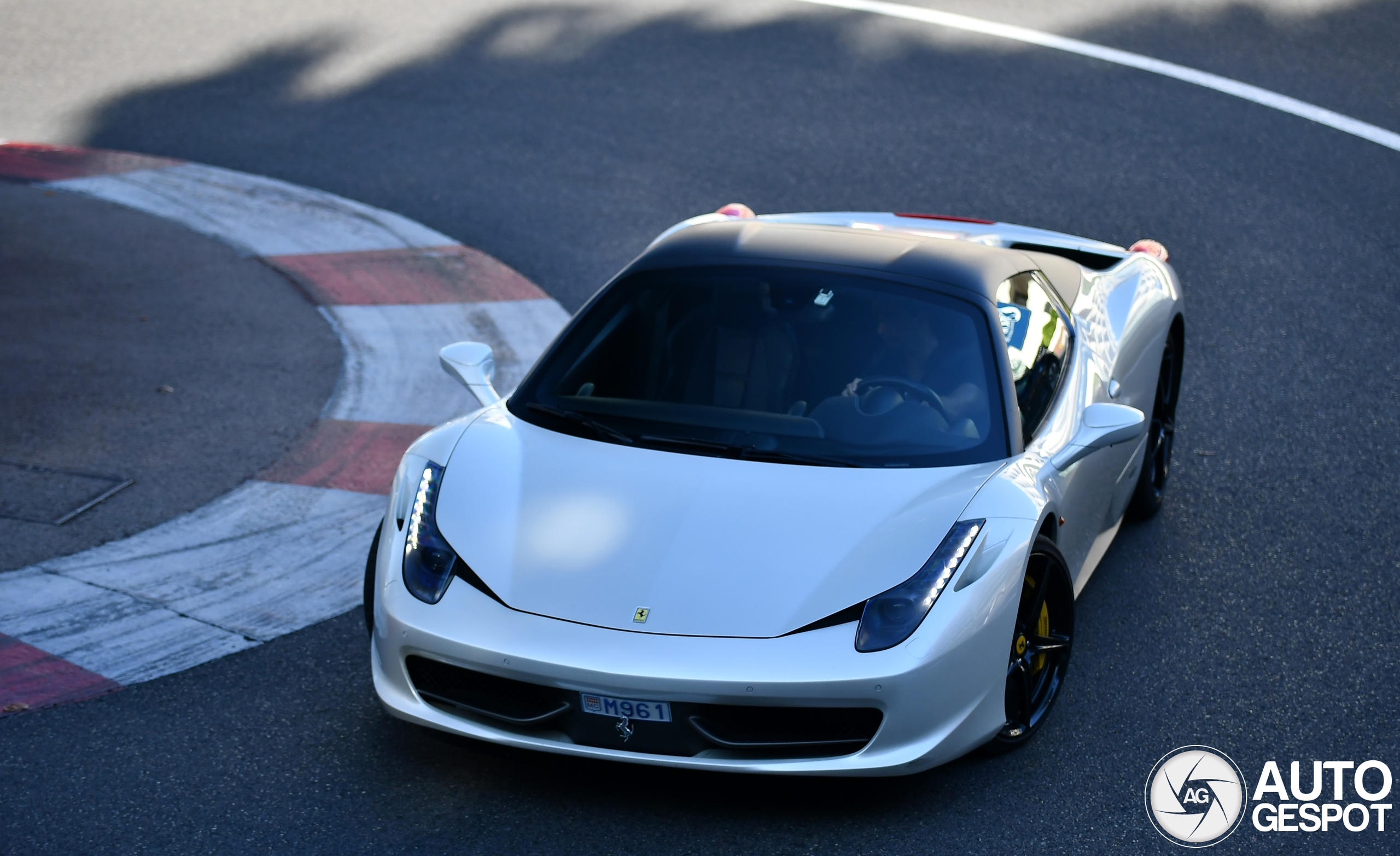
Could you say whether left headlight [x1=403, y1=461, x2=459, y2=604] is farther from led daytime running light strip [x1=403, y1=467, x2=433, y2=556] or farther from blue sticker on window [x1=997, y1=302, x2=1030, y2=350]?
blue sticker on window [x1=997, y1=302, x2=1030, y2=350]

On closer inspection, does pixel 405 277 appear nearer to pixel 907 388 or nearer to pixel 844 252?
pixel 844 252

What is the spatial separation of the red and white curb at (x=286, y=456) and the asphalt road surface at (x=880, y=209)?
0.74 feet

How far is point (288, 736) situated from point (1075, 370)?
287cm

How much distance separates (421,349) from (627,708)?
4.32m

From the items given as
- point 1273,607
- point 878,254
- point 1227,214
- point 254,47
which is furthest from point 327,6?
point 1273,607

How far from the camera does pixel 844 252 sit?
15.9 feet

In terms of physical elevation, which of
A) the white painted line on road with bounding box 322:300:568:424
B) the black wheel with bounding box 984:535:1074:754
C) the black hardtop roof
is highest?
the black hardtop roof

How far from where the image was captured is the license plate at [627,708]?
11.7 ft

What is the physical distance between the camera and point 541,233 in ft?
30.0

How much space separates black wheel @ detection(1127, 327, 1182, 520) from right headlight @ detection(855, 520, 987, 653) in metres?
1.96

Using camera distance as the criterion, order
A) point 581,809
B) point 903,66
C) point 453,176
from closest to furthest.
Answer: point 581,809
point 453,176
point 903,66

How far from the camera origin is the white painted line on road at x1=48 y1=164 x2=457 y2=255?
898 cm

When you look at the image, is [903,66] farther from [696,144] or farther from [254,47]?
[254,47]

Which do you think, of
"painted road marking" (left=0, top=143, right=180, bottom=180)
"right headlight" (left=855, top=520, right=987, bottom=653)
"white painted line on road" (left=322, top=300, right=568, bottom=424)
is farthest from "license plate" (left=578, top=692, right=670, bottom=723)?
"painted road marking" (left=0, top=143, right=180, bottom=180)
